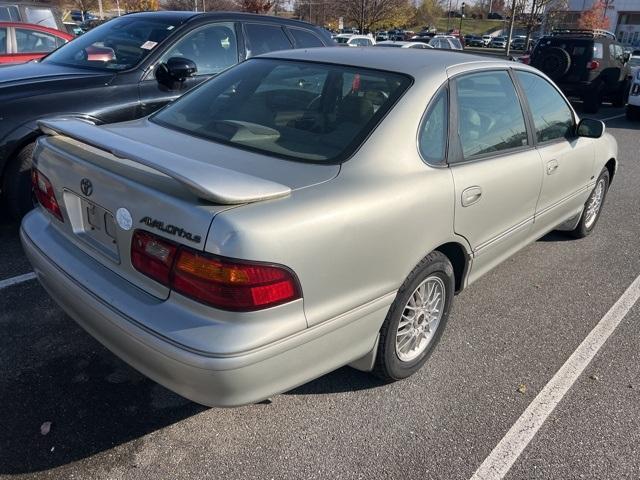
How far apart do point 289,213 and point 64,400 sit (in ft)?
5.00

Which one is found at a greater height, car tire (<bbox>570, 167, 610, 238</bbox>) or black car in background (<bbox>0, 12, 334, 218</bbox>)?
black car in background (<bbox>0, 12, 334, 218</bbox>)

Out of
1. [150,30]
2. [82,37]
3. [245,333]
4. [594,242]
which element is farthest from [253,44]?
[245,333]

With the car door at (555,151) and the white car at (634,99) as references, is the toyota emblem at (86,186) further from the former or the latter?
the white car at (634,99)

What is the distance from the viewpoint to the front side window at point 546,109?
3664 mm

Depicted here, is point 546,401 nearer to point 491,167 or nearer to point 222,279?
point 491,167

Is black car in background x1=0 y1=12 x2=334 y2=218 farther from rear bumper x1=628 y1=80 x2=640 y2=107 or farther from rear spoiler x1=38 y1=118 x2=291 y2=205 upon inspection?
rear bumper x1=628 y1=80 x2=640 y2=107

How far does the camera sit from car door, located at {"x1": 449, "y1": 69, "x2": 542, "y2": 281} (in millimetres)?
2889

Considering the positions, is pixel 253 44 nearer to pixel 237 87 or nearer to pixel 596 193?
pixel 237 87

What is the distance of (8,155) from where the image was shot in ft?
13.3

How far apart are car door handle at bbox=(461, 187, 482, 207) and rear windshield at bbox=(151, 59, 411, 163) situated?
62 centimetres

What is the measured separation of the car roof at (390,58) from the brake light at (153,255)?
1537 millimetres

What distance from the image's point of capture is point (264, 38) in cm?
554

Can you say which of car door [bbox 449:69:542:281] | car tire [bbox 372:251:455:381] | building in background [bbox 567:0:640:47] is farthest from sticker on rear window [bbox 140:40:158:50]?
building in background [bbox 567:0:640:47]

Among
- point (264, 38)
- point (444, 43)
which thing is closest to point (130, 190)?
point (264, 38)
